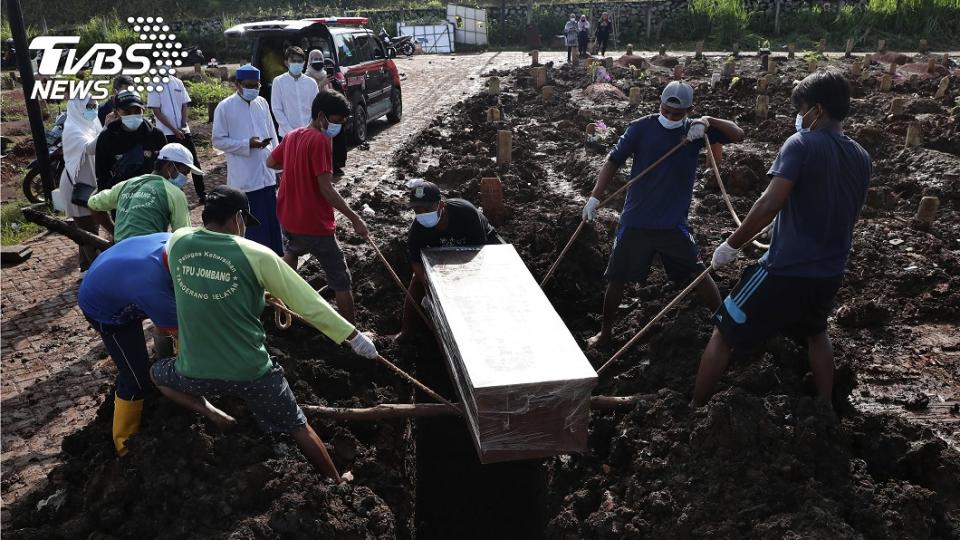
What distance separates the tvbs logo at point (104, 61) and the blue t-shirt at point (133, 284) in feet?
16.8

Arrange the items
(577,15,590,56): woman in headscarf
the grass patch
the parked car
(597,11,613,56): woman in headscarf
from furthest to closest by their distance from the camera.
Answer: (597,11,613,56): woman in headscarf
(577,15,590,56): woman in headscarf
the parked car
the grass patch

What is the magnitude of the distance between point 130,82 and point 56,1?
29362 mm

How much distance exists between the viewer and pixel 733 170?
921 centimetres

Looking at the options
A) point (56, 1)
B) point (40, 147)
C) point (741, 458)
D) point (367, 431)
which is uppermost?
point (56, 1)

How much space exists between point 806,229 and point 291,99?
6370 millimetres

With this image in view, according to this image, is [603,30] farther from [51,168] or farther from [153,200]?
[153,200]

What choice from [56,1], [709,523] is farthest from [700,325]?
[56,1]

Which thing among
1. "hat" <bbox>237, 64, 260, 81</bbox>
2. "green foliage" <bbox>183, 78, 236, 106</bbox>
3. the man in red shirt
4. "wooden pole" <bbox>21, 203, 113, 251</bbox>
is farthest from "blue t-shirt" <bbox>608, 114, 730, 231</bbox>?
"green foliage" <bbox>183, 78, 236, 106</bbox>

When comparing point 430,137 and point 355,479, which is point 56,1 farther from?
point 355,479

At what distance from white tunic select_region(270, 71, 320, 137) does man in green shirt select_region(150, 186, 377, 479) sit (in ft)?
16.7

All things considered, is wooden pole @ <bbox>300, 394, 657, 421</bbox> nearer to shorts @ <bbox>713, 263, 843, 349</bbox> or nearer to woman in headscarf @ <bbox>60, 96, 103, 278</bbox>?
shorts @ <bbox>713, 263, 843, 349</bbox>

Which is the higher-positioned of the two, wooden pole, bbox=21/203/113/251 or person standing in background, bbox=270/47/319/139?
person standing in background, bbox=270/47/319/139

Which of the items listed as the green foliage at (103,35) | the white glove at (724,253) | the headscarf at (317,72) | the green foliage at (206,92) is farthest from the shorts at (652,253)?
the green foliage at (103,35)

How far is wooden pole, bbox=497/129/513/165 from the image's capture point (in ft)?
32.9
